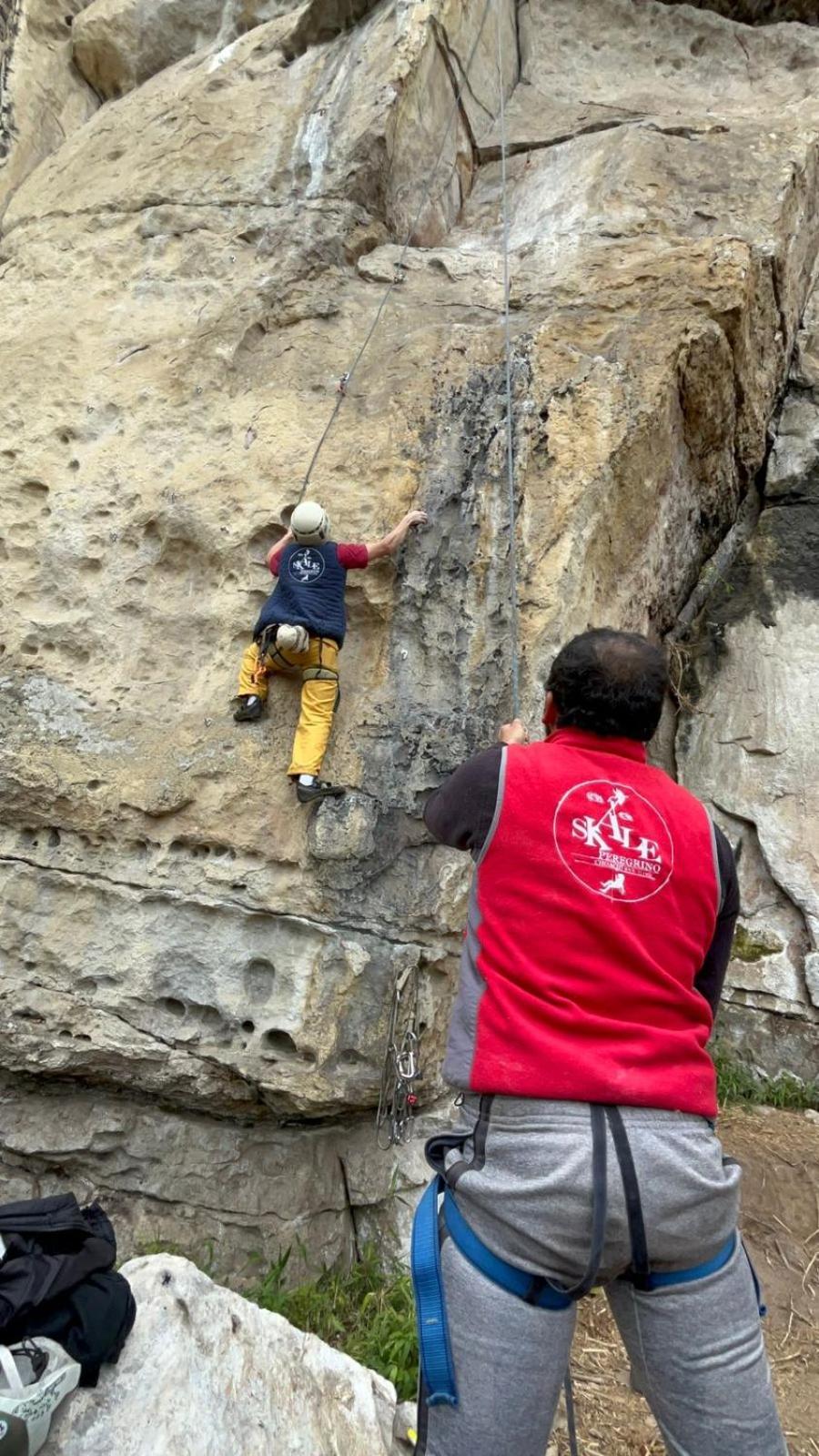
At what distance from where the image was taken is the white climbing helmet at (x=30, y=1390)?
6.36ft

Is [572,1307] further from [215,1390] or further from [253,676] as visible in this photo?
[253,676]

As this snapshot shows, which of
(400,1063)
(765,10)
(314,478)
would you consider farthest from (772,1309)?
(765,10)

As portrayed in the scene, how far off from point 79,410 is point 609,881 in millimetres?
3987

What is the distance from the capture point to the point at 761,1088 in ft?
16.9

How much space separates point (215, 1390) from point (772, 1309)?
8.27 feet

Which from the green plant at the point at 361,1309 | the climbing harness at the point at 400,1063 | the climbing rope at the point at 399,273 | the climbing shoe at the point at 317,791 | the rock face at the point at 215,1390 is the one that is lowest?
the green plant at the point at 361,1309

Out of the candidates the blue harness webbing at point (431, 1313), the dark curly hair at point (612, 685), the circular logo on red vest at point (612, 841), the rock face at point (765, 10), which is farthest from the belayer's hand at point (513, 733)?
the rock face at point (765, 10)

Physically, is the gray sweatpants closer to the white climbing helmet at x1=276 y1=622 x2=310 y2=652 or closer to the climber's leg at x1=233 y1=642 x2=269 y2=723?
the white climbing helmet at x1=276 y1=622 x2=310 y2=652

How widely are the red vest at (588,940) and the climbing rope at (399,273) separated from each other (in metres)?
2.79

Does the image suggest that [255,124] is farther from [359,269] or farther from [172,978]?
[172,978]

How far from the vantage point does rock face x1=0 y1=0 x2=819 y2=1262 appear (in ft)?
12.2

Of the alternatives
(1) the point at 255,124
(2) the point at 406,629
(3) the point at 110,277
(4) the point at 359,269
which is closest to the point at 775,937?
(2) the point at 406,629

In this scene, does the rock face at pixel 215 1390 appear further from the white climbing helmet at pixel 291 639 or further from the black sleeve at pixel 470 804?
the white climbing helmet at pixel 291 639

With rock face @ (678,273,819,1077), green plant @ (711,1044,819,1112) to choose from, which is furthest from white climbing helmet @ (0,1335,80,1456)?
rock face @ (678,273,819,1077)
